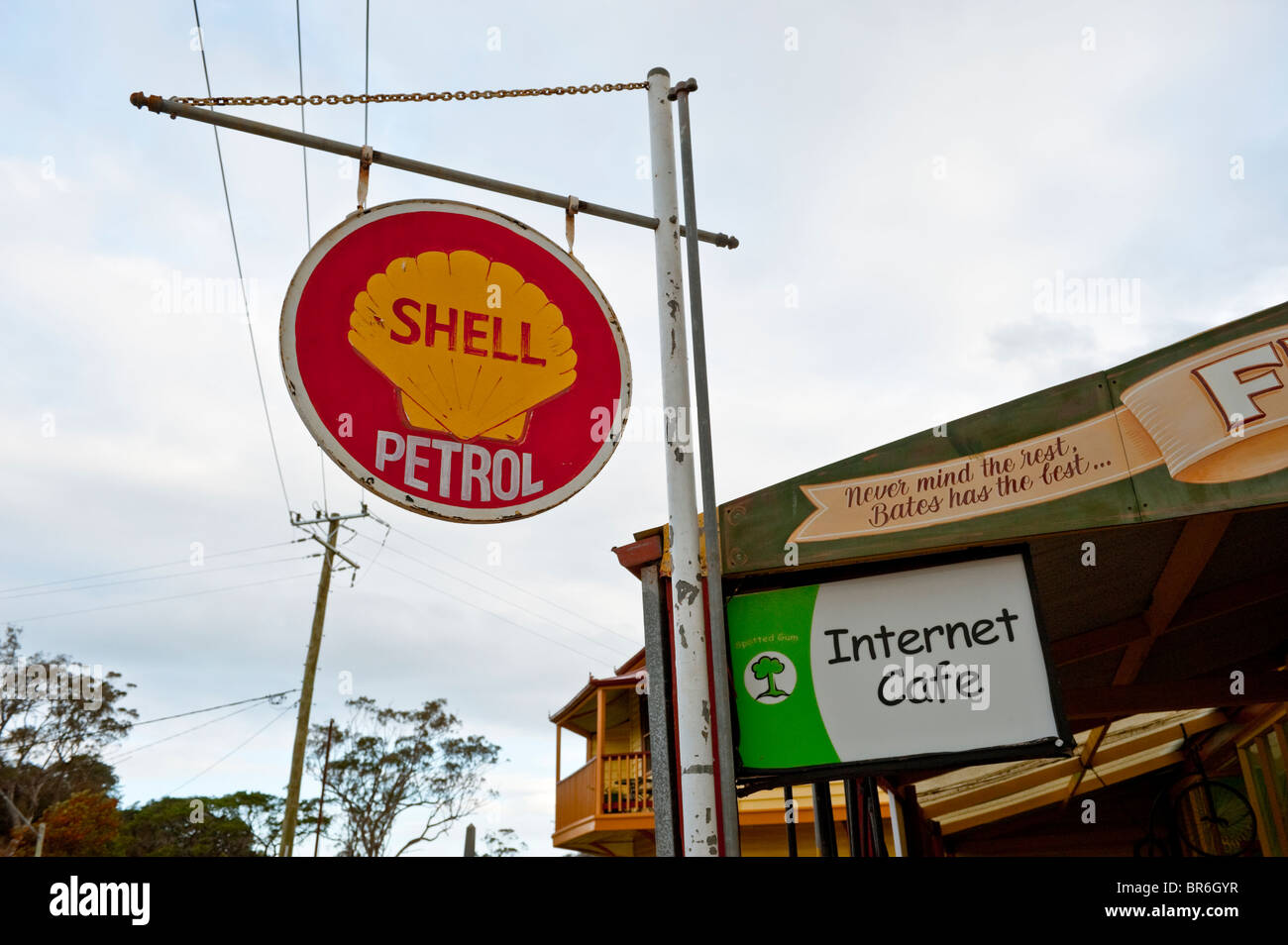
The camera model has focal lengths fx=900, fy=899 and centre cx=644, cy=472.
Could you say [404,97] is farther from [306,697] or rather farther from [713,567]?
[306,697]

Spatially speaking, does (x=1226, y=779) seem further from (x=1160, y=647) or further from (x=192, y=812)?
(x=192, y=812)

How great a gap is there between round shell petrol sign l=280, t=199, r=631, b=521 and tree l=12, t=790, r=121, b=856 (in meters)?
35.9

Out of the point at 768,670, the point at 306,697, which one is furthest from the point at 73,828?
the point at 768,670

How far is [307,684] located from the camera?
70.0 feet

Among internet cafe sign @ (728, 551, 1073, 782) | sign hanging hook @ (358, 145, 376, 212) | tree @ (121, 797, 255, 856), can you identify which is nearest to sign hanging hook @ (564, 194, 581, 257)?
sign hanging hook @ (358, 145, 376, 212)

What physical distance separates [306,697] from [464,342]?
1990cm

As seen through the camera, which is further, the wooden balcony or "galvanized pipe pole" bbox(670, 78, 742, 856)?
the wooden balcony

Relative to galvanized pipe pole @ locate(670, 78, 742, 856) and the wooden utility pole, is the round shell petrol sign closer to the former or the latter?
galvanized pipe pole @ locate(670, 78, 742, 856)

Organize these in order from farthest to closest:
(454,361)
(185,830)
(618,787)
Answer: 1. (185,830)
2. (618,787)
3. (454,361)

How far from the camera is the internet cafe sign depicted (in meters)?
3.69

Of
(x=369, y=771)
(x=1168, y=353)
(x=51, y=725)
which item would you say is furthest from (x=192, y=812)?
(x=1168, y=353)

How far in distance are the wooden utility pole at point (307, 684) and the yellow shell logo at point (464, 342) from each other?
18.8 metres

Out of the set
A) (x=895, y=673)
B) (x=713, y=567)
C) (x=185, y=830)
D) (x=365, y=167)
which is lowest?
(x=185, y=830)

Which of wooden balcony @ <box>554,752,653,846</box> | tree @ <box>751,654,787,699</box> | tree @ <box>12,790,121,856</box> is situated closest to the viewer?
tree @ <box>751,654,787,699</box>
